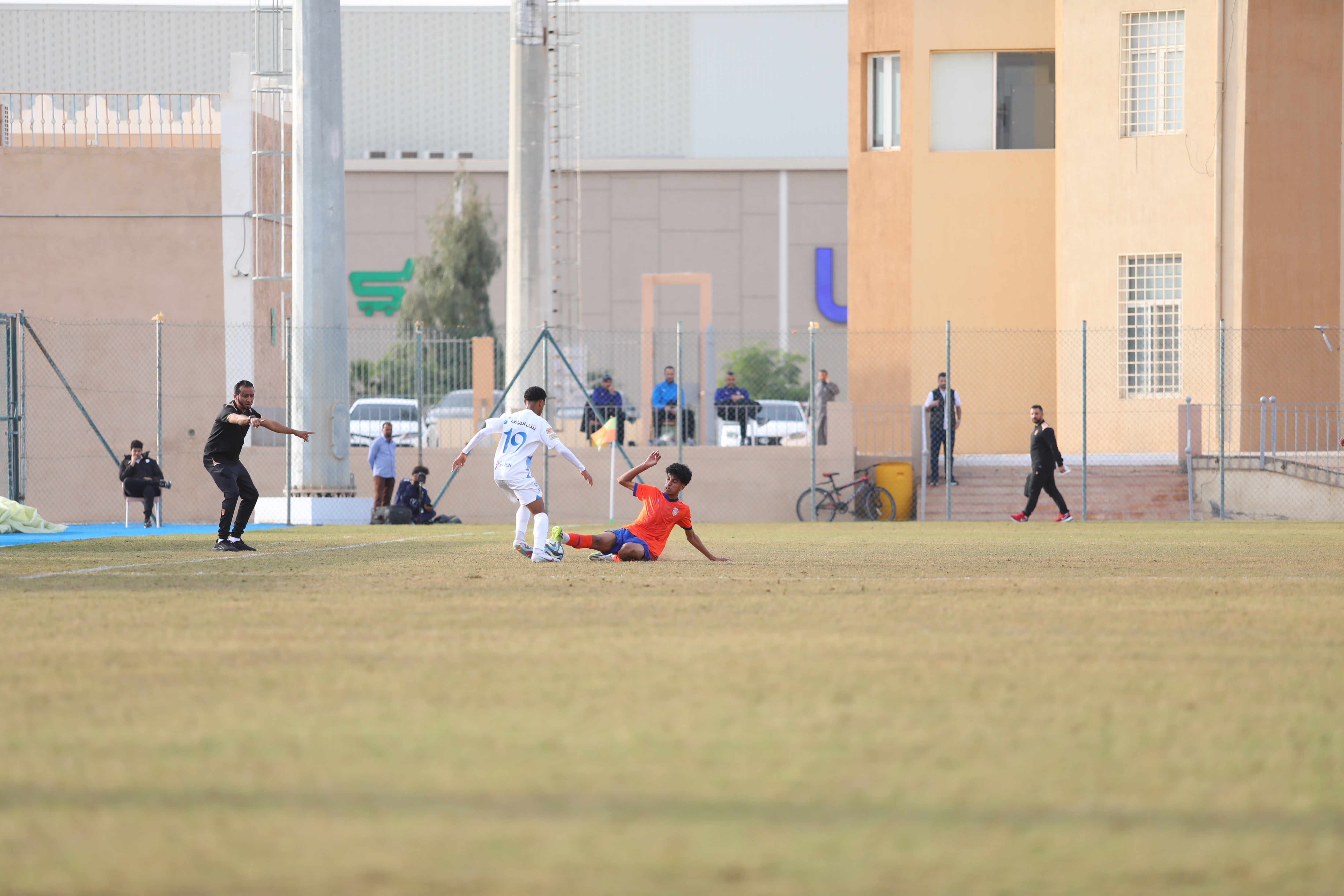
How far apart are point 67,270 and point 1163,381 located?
67.6 ft

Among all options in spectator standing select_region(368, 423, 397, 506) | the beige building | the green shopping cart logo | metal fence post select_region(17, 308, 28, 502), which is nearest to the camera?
metal fence post select_region(17, 308, 28, 502)

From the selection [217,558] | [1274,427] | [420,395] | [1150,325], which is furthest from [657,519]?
[1150,325]

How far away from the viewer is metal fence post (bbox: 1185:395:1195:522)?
26703 millimetres

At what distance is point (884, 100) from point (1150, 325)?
7.13 metres

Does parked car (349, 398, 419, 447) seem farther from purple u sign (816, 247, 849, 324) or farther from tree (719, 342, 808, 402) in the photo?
purple u sign (816, 247, 849, 324)

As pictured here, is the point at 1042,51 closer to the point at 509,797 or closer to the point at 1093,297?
the point at 1093,297

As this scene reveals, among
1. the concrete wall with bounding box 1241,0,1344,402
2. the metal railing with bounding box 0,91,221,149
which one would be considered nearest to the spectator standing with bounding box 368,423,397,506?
the metal railing with bounding box 0,91,221,149

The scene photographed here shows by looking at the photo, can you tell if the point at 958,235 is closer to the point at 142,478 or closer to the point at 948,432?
the point at 948,432

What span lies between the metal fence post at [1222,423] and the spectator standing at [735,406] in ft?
25.6

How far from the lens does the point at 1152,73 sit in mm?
31047

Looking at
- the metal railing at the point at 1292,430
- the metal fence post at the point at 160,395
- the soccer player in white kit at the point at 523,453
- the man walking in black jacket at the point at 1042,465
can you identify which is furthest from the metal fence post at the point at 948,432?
the soccer player in white kit at the point at 523,453

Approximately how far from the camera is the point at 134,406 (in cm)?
3053

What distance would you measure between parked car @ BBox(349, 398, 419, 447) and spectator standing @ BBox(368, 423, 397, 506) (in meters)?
1.46

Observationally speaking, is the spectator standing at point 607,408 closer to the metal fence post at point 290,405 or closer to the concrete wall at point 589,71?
the metal fence post at point 290,405
